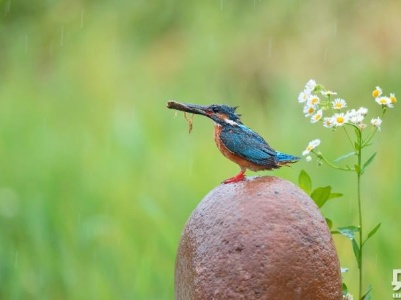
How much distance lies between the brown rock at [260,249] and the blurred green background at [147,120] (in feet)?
4.87

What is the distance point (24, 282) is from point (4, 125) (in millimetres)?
1278

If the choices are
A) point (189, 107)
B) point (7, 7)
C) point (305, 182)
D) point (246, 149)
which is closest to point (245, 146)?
point (246, 149)

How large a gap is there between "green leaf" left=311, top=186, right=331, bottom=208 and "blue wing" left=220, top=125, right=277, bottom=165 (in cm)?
22

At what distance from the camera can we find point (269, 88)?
594 cm

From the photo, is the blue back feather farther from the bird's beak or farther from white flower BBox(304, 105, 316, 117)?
white flower BBox(304, 105, 316, 117)

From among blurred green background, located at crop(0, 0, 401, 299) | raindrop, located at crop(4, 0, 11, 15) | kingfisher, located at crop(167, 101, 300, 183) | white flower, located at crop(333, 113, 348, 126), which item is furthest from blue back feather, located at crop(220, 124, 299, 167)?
raindrop, located at crop(4, 0, 11, 15)

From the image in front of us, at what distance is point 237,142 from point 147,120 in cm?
270

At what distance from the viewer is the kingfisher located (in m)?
2.14

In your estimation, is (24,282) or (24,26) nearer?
(24,282)

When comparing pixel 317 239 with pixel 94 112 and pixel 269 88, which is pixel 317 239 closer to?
pixel 94 112

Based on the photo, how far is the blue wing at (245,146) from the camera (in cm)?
214

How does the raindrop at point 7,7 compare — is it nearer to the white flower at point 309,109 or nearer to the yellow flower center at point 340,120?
the white flower at point 309,109

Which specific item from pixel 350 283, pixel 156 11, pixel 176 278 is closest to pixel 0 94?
pixel 156 11

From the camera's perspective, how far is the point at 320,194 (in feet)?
7.57
